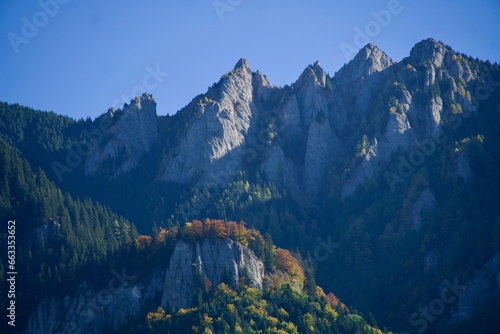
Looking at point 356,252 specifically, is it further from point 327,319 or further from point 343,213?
point 327,319

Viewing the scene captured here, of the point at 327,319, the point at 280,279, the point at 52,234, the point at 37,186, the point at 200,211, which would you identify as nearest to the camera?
the point at 327,319

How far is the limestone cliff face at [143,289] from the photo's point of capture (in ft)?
457

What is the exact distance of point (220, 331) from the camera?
123125 millimetres

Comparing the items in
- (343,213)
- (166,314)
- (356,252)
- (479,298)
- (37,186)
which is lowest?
(479,298)

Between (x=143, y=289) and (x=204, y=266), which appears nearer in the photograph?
(x=204, y=266)

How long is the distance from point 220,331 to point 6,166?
3254 inches

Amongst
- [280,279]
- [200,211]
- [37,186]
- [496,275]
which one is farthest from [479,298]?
[37,186]

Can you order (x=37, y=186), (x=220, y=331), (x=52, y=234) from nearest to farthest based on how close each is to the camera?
(x=220, y=331)
(x=52, y=234)
(x=37, y=186)

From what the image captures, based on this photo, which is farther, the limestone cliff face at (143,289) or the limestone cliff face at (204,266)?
the limestone cliff face at (143,289)

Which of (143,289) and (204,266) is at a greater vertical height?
(204,266)

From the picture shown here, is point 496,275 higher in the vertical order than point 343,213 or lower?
lower

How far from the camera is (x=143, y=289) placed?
141875 millimetres

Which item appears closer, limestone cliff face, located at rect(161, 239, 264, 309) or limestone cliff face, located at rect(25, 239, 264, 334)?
limestone cliff face, located at rect(161, 239, 264, 309)

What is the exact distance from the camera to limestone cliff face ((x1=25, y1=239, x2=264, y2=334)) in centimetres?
13938
